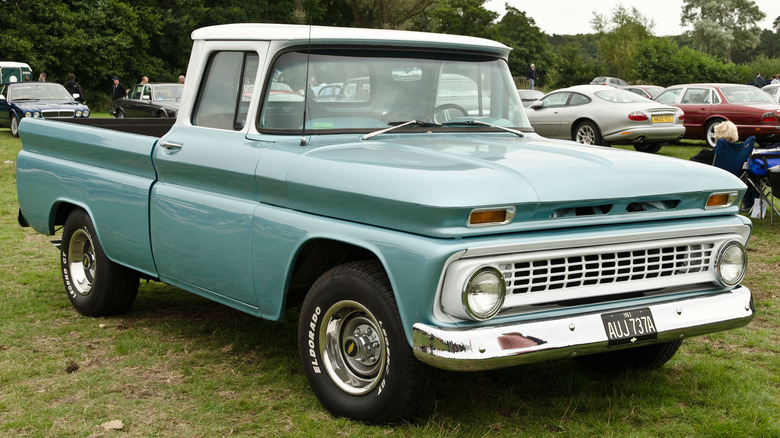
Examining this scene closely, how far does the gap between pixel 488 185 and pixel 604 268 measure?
69cm

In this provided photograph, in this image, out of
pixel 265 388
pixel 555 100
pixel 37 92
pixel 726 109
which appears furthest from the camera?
pixel 37 92

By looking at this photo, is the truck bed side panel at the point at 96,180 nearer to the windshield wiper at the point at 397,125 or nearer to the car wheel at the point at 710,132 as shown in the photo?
the windshield wiper at the point at 397,125

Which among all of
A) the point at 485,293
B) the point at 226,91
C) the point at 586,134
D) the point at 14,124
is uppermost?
the point at 226,91

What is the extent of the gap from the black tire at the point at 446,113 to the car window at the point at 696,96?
17.0m

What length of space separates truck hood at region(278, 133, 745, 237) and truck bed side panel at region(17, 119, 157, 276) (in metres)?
1.49

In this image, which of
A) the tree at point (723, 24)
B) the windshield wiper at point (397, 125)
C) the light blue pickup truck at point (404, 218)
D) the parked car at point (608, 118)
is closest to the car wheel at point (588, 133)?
the parked car at point (608, 118)

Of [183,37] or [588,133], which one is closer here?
[588,133]

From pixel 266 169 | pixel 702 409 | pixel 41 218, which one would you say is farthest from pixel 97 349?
pixel 702 409

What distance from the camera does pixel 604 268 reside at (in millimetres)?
3855

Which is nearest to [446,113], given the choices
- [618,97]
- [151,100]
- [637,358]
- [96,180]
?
[637,358]

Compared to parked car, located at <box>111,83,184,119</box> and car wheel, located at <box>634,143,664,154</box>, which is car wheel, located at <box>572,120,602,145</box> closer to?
car wheel, located at <box>634,143,664,154</box>

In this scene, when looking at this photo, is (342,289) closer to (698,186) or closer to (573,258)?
(573,258)

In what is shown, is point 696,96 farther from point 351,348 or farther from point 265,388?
point 351,348

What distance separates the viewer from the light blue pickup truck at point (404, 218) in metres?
3.58
